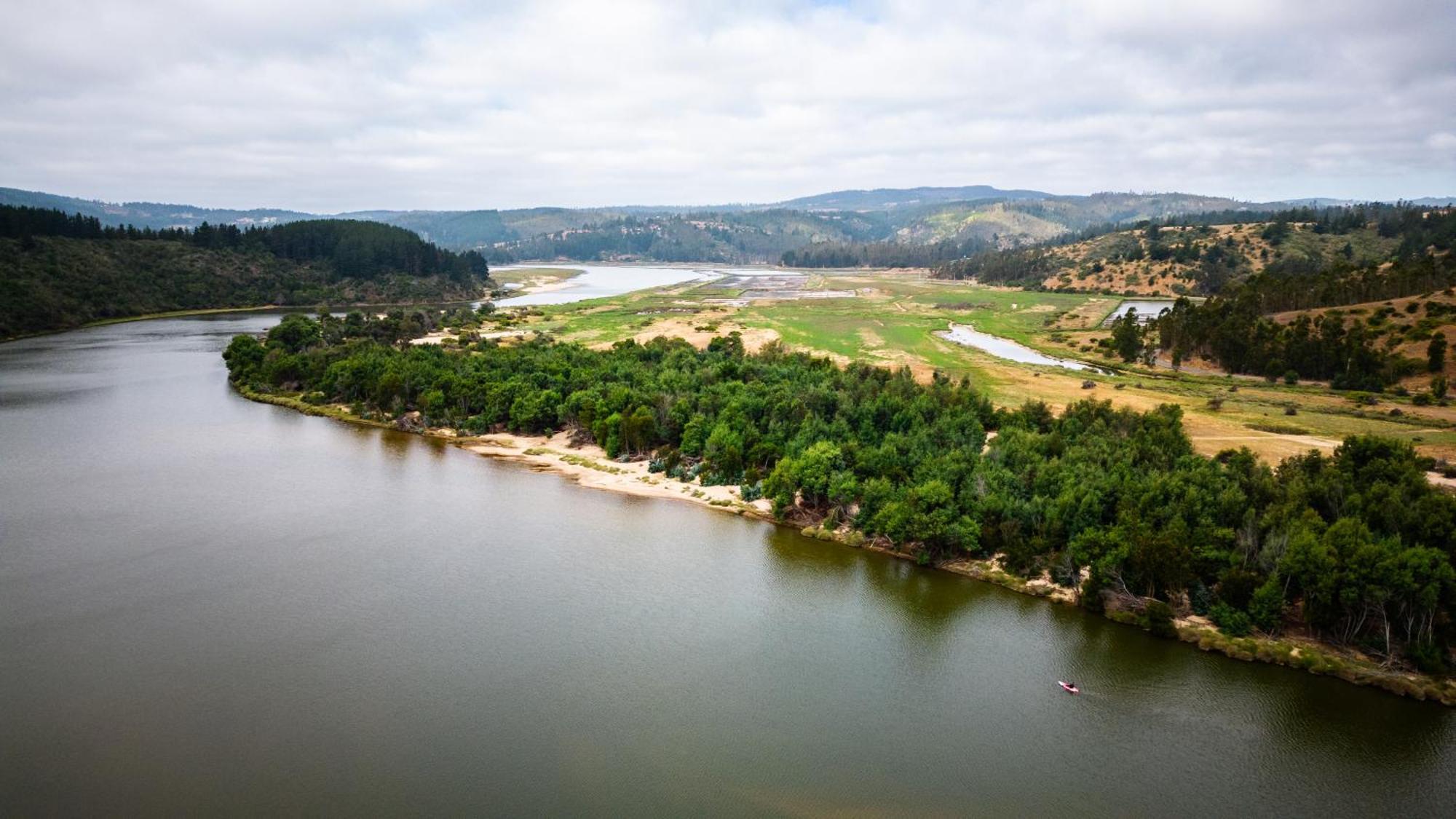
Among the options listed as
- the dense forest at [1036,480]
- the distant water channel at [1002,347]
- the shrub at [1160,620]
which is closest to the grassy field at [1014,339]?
the distant water channel at [1002,347]

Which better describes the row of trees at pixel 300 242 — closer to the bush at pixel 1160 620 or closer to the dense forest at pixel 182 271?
the dense forest at pixel 182 271

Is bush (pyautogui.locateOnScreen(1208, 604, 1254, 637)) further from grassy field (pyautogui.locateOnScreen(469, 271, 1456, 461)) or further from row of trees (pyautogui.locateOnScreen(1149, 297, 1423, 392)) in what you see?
row of trees (pyautogui.locateOnScreen(1149, 297, 1423, 392))

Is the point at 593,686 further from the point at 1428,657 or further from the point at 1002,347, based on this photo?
the point at 1002,347

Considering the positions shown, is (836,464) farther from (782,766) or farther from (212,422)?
(212,422)

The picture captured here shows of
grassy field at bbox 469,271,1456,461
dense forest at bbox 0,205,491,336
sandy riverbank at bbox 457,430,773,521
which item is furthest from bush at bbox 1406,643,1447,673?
dense forest at bbox 0,205,491,336

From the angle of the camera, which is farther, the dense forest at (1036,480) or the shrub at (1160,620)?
the shrub at (1160,620)

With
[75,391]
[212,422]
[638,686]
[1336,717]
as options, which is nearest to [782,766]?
[638,686]

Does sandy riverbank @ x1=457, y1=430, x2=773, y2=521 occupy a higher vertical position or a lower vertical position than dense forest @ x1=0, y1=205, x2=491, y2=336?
lower
